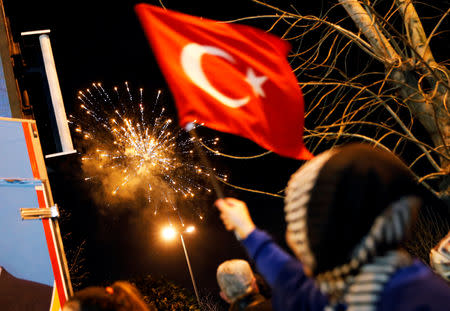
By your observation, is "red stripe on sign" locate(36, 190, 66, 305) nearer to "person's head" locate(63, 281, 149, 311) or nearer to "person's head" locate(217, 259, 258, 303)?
"person's head" locate(63, 281, 149, 311)

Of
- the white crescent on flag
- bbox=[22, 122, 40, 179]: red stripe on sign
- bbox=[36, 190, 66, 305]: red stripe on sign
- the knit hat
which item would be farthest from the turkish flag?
bbox=[36, 190, 66, 305]: red stripe on sign

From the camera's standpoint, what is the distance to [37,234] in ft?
11.9

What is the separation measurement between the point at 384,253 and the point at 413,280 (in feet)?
0.40

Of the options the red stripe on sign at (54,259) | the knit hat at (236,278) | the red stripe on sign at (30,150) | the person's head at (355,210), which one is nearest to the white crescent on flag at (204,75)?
the knit hat at (236,278)

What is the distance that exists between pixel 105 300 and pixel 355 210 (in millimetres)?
1886

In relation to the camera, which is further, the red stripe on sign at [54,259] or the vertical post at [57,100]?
the vertical post at [57,100]

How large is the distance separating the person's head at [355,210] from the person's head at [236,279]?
190cm

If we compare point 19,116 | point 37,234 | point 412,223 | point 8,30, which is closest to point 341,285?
point 412,223

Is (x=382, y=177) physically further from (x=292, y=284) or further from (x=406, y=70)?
(x=406, y=70)

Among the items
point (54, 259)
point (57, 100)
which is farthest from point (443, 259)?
point (57, 100)

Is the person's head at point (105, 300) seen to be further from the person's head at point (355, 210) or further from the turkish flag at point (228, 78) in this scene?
the person's head at point (355, 210)

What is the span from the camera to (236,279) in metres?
3.30

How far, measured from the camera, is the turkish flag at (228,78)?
3354 millimetres

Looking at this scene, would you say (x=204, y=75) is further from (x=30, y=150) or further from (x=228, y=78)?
(x=30, y=150)
